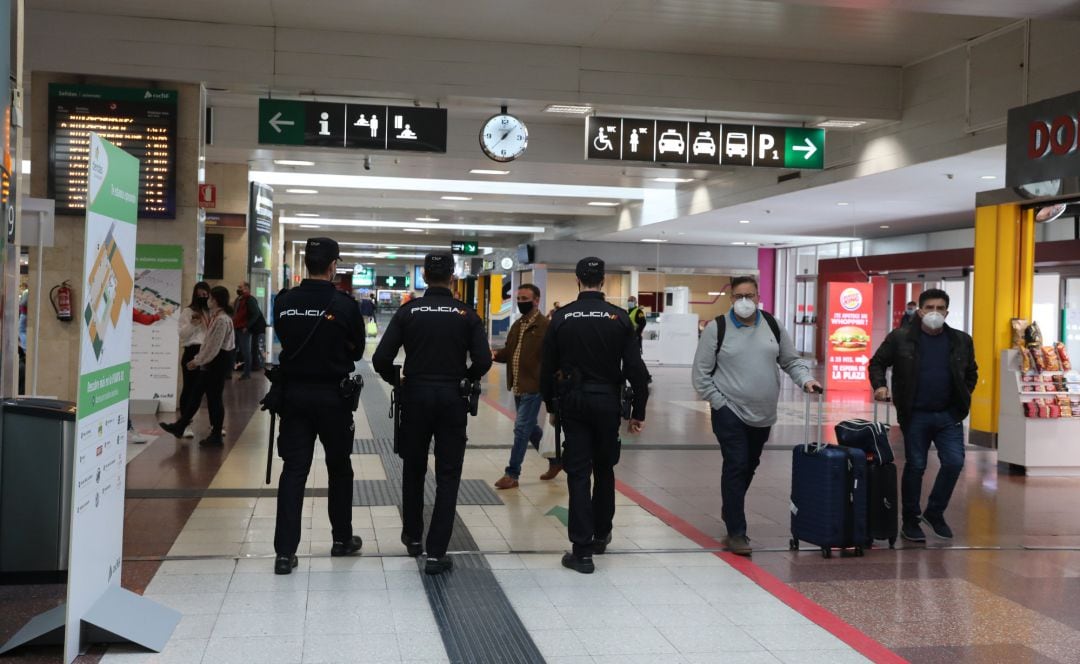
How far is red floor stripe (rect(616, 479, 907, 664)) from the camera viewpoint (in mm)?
4332

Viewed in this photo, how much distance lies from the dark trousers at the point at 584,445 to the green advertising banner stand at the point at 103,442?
2.06 meters

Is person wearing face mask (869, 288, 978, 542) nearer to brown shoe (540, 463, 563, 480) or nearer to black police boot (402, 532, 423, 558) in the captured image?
brown shoe (540, 463, 563, 480)

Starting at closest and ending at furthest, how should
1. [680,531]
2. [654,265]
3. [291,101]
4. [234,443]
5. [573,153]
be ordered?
[680,531], [291,101], [234,443], [573,153], [654,265]

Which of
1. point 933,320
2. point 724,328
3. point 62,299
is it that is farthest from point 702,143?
point 62,299

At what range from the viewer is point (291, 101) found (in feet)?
29.9

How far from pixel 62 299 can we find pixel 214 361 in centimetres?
191

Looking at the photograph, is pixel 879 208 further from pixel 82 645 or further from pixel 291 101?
pixel 82 645

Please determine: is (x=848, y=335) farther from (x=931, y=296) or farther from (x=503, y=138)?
(x=931, y=296)

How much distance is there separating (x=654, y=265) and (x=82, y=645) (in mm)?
24953

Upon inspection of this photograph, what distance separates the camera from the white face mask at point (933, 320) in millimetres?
6445

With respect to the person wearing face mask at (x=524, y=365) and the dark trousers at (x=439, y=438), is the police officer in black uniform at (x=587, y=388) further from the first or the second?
the person wearing face mask at (x=524, y=365)

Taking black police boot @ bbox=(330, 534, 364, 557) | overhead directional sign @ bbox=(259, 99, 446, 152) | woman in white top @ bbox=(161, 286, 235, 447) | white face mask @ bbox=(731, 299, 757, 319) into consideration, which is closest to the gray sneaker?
white face mask @ bbox=(731, 299, 757, 319)

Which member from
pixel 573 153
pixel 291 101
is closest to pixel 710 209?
pixel 573 153

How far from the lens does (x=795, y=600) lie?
5059mm
